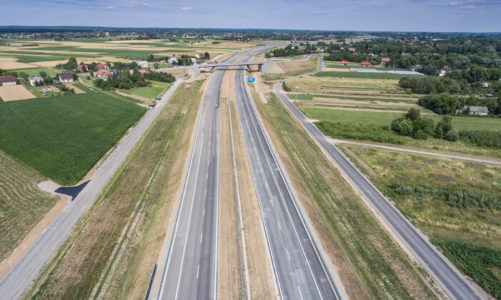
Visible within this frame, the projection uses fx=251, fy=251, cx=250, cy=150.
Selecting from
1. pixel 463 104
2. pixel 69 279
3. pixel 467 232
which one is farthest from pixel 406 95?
pixel 69 279

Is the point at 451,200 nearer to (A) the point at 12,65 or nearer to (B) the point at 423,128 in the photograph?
(B) the point at 423,128

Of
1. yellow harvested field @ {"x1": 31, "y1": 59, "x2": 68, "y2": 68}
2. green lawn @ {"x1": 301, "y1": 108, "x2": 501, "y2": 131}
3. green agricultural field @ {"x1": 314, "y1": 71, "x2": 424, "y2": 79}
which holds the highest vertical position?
yellow harvested field @ {"x1": 31, "y1": 59, "x2": 68, "y2": 68}

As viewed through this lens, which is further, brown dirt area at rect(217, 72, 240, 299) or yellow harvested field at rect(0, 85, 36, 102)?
yellow harvested field at rect(0, 85, 36, 102)

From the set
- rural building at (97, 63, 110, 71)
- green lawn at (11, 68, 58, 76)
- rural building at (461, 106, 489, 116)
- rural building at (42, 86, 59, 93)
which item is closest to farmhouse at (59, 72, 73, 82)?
rural building at (42, 86, 59, 93)

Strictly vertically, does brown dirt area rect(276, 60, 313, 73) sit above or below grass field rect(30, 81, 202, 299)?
above

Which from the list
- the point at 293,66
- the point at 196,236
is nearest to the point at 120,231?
the point at 196,236

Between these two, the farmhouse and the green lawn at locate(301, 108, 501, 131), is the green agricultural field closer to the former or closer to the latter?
the green lawn at locate(301, 108, 501, 131)

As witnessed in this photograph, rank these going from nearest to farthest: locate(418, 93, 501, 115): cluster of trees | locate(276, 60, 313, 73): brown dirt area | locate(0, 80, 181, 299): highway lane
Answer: locate(0, 80, 181, 299): highway lane, locate(418, 93, 501, 115): cluster of trees, locate(276, 60, 313, 73): brown dirt area
